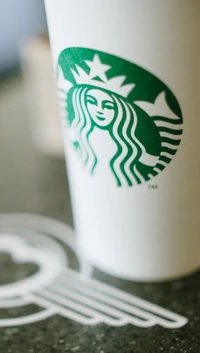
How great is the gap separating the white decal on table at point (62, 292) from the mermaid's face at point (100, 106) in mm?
118

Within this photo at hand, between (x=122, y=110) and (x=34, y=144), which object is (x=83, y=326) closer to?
(x=122, y=110)

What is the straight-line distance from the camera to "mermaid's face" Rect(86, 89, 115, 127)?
1.13 feet

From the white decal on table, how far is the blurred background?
34mm

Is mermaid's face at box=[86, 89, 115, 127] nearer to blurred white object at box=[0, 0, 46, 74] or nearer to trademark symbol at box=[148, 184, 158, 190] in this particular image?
trademark symbol at box=[148, 184, 158, 190]

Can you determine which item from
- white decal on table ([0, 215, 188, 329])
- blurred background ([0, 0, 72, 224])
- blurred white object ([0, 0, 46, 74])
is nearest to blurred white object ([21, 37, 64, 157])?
blurred background ([0, 0, 72, 224])

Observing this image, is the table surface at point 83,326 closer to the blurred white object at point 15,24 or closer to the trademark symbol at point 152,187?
the trademark symbol at point 152,187

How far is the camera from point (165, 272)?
407mm

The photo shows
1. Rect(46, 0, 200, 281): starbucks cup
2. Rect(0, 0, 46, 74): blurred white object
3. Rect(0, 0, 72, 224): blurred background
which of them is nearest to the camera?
Rect(46, 0, 200, 281): starbucks cup

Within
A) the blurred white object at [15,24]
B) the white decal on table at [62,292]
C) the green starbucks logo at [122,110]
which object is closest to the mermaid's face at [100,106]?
the green starbucks logo at [122,110]

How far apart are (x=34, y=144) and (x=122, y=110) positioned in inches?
10.2

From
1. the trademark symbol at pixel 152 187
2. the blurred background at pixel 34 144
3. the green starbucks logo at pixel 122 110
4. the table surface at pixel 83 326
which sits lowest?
the table surface at pixel 83 326

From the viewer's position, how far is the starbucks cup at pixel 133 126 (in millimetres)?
323

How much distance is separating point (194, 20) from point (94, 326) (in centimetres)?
19

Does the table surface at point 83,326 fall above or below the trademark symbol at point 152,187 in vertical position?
below
